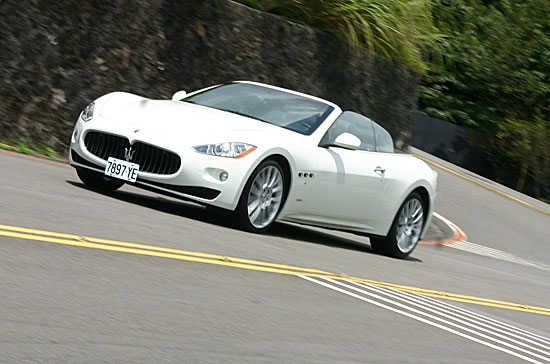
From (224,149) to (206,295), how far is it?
322 centimetres

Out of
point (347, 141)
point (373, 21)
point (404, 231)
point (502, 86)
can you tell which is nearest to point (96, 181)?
point (347, 141)

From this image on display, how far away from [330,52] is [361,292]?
11083 millimetres

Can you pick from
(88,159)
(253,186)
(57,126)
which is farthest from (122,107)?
(57,126)

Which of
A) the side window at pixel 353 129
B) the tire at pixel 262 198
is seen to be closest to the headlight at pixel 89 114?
the tire at pixel 262 198

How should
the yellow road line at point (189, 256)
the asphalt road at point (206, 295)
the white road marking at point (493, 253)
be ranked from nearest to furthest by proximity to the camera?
the asphalt road at point (206, 295), the yellow road line at point (189, 256), the white road marking at point (493, 253)

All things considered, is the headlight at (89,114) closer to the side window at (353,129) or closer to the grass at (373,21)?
the side window at (353,129)

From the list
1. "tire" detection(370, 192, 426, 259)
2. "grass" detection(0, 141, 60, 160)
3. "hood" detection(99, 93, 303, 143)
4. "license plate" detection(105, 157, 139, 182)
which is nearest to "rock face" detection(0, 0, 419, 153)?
"grass" detection(0, 141, 60, 160)

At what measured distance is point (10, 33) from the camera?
13258mm

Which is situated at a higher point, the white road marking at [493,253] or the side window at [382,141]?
the side window at [382,141]

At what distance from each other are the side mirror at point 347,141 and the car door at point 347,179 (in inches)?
2.7

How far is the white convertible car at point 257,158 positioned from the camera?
386 inches

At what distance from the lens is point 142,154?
9.92 m

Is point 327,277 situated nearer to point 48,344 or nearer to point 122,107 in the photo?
point 122,107

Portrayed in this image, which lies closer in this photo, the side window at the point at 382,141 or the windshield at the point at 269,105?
the windshield at the point at 269,105
